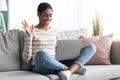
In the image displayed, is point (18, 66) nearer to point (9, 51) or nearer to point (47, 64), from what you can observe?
point (9, 51)

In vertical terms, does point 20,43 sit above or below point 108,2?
below

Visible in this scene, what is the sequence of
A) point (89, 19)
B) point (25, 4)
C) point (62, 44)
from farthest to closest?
point (89, 19)
point (25, 4)
point (62, 44)

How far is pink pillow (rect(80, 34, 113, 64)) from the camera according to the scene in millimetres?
2679

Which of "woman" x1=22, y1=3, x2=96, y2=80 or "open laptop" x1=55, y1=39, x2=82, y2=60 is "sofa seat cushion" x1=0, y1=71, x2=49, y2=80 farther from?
"open laptop" x1=55, y1=39, x2=82, y2=60

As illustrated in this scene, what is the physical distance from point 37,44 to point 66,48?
0.87ft

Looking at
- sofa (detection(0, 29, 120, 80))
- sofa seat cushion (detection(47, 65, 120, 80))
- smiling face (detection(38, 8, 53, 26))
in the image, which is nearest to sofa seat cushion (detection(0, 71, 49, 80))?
sofa (detection(0, 29, 120, 80))

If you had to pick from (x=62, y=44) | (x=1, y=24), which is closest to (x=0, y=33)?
(x=62, y=44)

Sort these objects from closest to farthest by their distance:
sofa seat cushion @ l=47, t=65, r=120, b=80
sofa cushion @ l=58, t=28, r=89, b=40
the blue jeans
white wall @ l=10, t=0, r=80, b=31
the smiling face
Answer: the blue jeans, sofa seat cushion @ l=47, t=65, r=120, b=80, the smiling face, sofa cushion @ l=58, t=28, r=89, b=40, white wall @ l=10, t=0, r=80, b=31

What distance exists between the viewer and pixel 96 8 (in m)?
3.96

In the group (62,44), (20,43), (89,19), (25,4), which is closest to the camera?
(62,44)

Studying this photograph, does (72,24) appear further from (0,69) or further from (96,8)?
(0,69)

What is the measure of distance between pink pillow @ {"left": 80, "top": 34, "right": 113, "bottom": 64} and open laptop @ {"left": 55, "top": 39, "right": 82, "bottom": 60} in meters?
0.47

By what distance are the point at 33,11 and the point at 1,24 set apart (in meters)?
0.60

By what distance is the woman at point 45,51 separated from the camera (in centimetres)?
211
